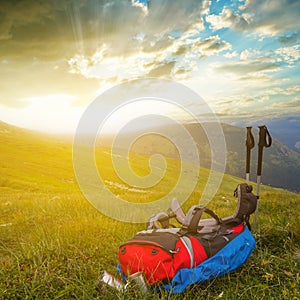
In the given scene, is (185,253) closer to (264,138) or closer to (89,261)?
(89,261)

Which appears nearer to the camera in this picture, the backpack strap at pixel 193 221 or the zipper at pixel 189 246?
the zipper at pixel 189 246

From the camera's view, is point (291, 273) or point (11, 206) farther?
point (11, 206)

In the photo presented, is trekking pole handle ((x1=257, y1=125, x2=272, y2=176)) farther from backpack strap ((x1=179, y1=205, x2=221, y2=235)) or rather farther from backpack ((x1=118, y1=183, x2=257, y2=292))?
backpack strap ((x1=179, y1=205, x2=221, y2=235))

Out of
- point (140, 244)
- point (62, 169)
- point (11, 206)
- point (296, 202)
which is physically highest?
point (140, 244)

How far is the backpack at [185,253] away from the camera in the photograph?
365 cm

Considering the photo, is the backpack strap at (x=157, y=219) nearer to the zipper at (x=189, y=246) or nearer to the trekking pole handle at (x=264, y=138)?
→ the zipper at (x=189, y=246)

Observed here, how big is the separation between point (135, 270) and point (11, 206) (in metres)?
9.11

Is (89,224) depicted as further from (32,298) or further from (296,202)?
(296,202)

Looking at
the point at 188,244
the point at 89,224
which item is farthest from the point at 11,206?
the point at 188,244

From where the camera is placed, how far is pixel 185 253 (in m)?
3.83

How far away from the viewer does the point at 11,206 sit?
35.6 ft

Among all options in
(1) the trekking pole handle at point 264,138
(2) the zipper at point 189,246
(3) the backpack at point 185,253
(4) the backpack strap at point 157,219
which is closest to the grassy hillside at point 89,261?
(3) the backpack at point 185,253

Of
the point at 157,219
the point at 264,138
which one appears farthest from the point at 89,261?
the point at 264,138

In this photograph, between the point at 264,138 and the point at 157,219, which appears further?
the point at 264,138
